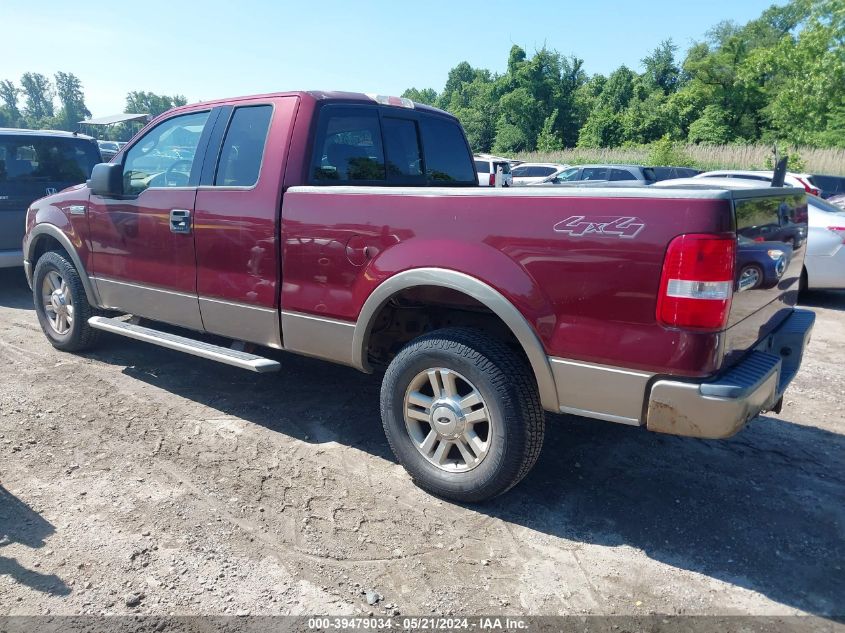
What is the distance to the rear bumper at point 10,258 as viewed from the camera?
768 cm

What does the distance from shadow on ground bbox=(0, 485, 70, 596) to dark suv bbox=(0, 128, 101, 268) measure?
5.49 m

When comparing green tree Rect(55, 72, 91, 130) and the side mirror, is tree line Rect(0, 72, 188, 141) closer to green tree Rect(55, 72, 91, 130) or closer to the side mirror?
green tree Rect(55, 72, 91, 130)

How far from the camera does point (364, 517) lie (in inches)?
125

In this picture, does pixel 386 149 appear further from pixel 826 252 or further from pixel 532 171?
pixel 532 171

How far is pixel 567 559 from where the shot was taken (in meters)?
2.88

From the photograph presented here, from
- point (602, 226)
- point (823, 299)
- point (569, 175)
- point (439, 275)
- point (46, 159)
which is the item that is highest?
point (46, 159)

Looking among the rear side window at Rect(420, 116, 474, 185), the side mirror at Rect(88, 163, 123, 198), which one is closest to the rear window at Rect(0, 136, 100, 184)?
the side mirror at Rect(88, 163, 123, 198)

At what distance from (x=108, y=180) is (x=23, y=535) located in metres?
2.62

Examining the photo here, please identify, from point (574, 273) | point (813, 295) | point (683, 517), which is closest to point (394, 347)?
point (574, 273)

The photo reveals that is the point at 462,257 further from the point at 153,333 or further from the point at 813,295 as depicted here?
the point at 813,295

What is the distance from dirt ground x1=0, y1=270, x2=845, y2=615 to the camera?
263cm

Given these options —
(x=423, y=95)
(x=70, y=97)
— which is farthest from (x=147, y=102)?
(x=423, y=95)

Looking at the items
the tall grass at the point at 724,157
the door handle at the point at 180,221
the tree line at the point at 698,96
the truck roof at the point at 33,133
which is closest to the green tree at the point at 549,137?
the tree line at the point at 698,96

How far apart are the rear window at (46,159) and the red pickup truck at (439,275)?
3.65 metres
